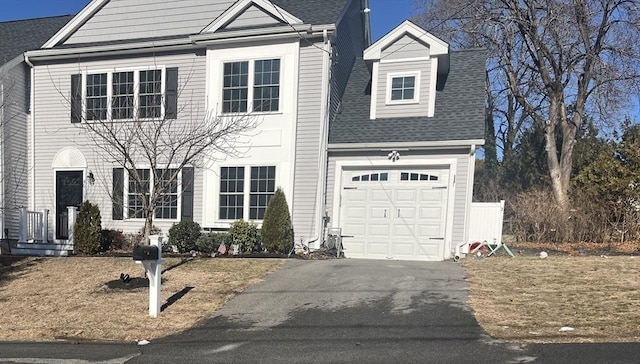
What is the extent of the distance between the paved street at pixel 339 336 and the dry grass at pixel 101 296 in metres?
0.45

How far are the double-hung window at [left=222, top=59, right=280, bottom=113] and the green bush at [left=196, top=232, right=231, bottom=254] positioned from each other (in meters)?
3.59

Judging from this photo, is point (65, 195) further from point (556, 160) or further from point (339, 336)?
point (556, 160)

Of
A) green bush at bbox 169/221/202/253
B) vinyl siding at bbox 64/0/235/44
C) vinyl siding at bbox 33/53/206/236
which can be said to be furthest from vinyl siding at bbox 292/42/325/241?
vinyl siding at bbox 64/0/235/44

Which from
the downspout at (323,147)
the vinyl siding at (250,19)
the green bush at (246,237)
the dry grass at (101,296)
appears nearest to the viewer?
the dry grass at (101,296)

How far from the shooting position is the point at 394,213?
38.5 ft

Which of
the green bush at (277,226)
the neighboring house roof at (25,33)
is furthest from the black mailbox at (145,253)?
the neighboring house roof at (25,33)

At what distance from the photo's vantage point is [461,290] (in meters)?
7.41

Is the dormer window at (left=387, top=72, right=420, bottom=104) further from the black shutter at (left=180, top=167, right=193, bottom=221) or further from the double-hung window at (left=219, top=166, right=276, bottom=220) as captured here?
the black shutter at (left=180, top=167, right=193, bottom=221)

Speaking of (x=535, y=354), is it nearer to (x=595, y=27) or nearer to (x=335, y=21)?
(x=335, y=21)

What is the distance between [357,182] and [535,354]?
7.95 m

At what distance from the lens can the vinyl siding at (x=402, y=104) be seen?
39.6 ft

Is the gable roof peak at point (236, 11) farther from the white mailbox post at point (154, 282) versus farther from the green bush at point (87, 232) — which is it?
the white mailbox post at point (154, 282)

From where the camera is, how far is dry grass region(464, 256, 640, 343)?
514 cm

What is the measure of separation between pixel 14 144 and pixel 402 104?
39.9 feet
